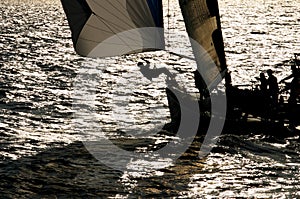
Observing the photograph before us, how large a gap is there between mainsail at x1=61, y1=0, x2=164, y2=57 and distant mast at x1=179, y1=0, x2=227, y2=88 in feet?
7.15

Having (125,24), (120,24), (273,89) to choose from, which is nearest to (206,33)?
(273,89)

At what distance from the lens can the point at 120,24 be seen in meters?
24.4

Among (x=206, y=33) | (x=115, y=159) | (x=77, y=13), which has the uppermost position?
(x=77, y=13)

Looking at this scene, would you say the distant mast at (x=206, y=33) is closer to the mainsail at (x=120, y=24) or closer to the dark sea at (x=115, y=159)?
the dark sea at (x=115, y=159)

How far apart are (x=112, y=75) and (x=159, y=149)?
3063cm

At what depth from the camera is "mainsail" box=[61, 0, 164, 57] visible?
2420 cm

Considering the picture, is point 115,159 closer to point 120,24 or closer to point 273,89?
point 120,24

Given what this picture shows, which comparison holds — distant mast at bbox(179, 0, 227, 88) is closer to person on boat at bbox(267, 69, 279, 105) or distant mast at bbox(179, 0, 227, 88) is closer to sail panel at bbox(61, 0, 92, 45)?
person on boat at bbox(267, 69, 279, 105)

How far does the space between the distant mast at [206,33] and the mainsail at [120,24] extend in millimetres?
2178

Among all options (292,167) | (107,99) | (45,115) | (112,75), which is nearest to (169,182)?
(292,167)

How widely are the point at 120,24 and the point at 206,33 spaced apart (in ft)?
15.0

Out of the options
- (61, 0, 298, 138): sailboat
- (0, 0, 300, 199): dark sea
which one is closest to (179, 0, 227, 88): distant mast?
(61, 0, 298, 138): sailboat

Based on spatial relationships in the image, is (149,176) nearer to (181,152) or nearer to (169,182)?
(169,182)

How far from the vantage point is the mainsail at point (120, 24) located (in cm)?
2420
